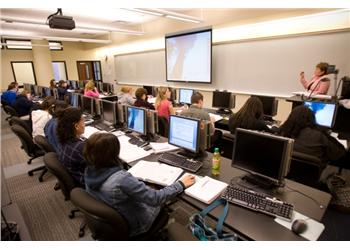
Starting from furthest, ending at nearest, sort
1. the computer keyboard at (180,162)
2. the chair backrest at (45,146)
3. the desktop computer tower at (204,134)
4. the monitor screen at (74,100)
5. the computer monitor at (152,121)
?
the monitor screen at (74,100)
the computer monitor at (152,121)
the chair backrest at (45,146)
the desktop computer tower at (204,134)
the computer keyboard at (180,162)

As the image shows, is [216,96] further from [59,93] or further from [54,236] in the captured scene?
[59,93]

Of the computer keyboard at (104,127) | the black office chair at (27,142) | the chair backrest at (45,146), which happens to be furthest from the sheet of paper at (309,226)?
the black office chair at (27,142)

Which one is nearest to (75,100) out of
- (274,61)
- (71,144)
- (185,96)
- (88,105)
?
(88,105)

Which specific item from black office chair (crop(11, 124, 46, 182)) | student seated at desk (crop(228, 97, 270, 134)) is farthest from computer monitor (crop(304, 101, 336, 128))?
black office chair (crop(11, 124, 46, 182))

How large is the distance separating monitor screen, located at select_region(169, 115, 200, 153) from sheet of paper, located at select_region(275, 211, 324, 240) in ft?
3.05

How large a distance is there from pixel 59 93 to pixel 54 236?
17.2ft

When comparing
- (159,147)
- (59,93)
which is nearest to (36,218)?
(159,147)

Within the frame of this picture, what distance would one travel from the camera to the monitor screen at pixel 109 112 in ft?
10.4

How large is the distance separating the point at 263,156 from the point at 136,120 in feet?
5.41

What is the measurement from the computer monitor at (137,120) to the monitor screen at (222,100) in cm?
214

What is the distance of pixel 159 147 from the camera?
234 cm

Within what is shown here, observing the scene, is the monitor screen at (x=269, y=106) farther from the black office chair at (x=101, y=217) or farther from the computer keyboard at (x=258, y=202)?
the black office chair at (x=101, y=217)

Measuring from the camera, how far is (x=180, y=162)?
6.32ft

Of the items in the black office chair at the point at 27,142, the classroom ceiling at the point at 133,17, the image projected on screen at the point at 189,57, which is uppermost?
the classroom ceiling at the point at 133,17
